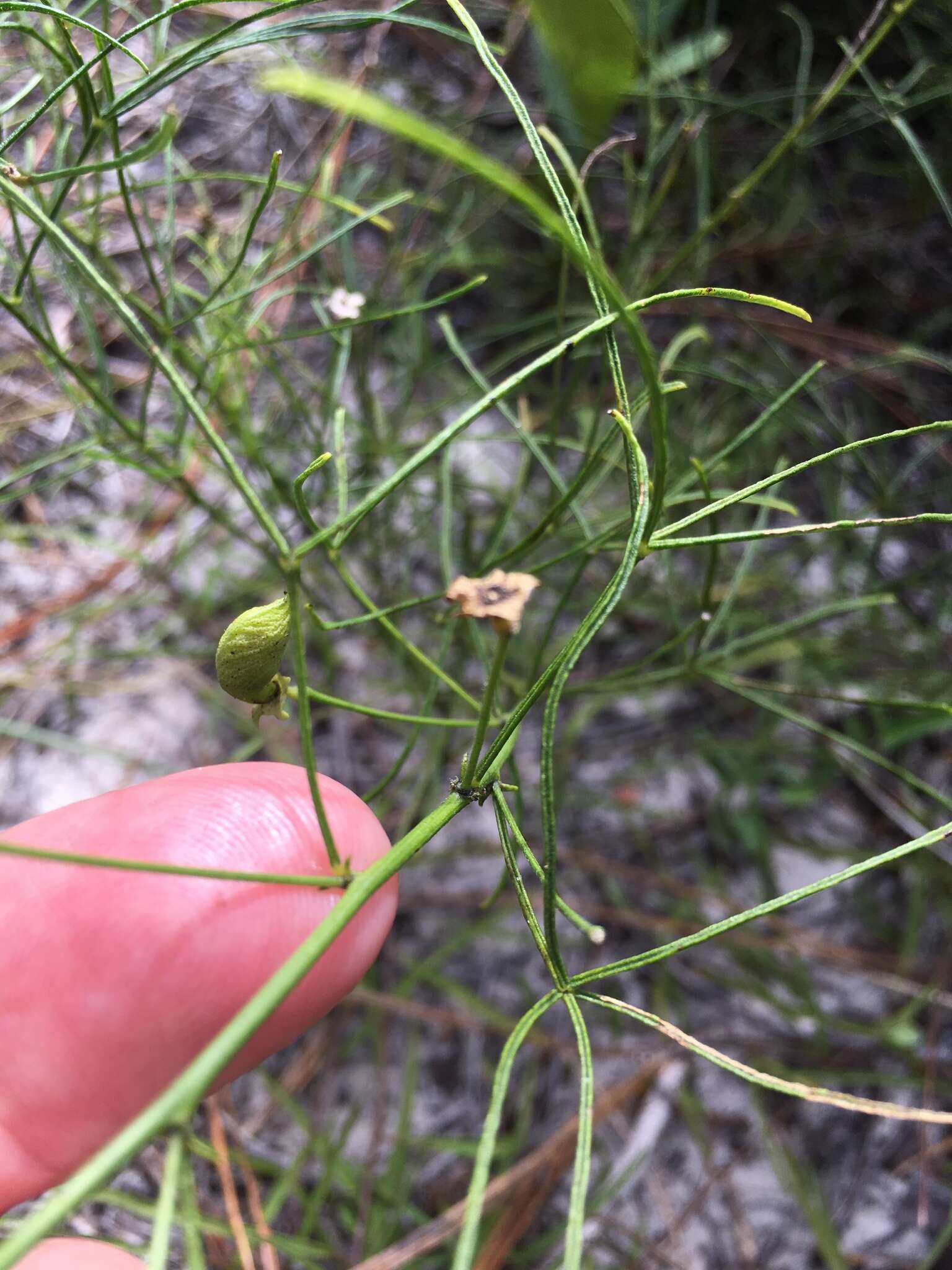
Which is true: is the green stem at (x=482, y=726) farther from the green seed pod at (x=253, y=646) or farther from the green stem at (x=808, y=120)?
the green stem at (x=808, y=120)

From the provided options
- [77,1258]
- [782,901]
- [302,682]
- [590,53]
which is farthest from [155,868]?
[590,53]

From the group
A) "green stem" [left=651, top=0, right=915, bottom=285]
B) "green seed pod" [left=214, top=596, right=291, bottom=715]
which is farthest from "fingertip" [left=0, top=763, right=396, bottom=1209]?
"green stem" [left=651, top=0, right=915, bottom=285]

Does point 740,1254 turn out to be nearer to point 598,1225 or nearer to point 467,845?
point 598,1225

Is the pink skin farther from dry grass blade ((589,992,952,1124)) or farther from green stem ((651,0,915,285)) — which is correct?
green stem ((651,0,915,285))

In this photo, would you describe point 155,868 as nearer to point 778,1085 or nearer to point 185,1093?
point 185,1093

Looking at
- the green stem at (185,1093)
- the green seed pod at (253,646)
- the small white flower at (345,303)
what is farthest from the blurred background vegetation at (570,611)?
the green stem at (185,1093)

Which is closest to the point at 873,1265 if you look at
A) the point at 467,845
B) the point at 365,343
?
the point at 467,845

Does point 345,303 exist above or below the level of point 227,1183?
above
